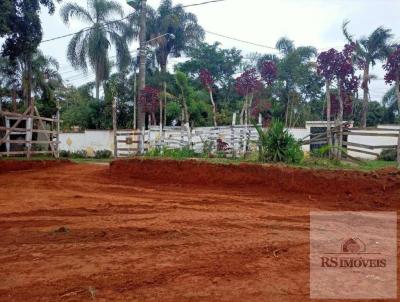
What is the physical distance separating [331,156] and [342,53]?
5.35 meters

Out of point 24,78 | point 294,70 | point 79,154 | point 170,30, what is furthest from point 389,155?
point 24,78

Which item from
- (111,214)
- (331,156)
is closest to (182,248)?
(111,214)

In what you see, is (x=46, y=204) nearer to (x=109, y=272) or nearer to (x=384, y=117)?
(x=109, y=272)

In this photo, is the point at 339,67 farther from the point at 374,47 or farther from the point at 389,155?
the point at 374,47

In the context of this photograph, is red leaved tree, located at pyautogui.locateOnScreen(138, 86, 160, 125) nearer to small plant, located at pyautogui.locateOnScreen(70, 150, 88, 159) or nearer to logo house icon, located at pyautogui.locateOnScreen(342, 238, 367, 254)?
small plant, located at pyautogui.locateOnScreen(70, 150, 88, 159)

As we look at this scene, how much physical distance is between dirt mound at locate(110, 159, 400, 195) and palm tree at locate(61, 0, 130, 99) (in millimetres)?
21926

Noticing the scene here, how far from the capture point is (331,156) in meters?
13.3

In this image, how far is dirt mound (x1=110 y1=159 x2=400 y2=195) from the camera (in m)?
9.78

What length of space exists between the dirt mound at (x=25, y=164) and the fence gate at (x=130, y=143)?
3.83 meters

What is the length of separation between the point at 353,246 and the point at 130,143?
16.3m

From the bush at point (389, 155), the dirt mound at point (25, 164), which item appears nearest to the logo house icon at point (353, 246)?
the dirt mound at point (25, 164)

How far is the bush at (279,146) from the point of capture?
11798 millimetres

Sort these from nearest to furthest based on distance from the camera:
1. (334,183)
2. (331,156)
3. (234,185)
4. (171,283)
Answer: (171,283)
(334,183)
(234,185)
(331,156)

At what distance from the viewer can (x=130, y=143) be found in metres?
20.8
